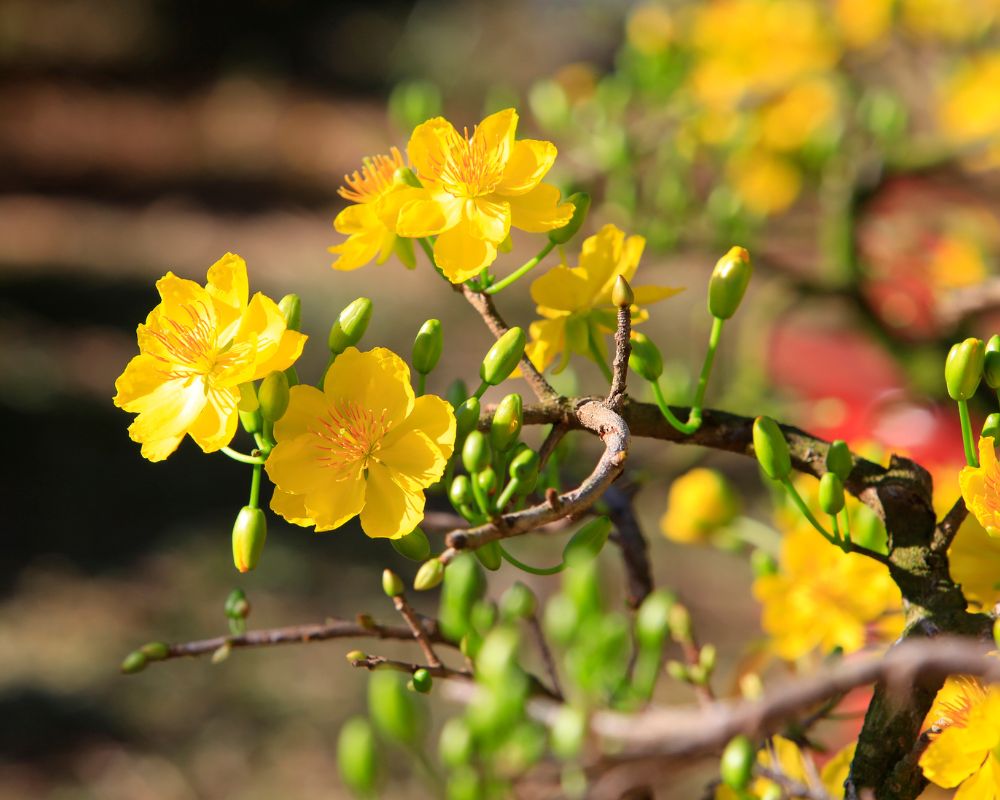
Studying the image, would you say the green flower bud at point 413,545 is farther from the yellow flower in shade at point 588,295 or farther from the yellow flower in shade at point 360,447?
the yellow flower in shade at point 588,295

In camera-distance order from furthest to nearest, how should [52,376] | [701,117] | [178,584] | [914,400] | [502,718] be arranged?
[52,376] < [178,584] < [914,400] < [701,117] < [502,718]

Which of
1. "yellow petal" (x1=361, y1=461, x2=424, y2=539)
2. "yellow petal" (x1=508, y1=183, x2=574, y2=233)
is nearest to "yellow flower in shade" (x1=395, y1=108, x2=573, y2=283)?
"yellow petal" (x1=508, y1=183, x2=574, y2=233)

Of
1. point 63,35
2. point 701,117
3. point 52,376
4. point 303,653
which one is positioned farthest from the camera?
point 63,35

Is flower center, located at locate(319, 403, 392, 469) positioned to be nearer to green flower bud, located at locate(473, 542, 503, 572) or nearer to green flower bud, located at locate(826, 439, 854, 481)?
green flower bud, located at locate(473, 542, 503, 572)

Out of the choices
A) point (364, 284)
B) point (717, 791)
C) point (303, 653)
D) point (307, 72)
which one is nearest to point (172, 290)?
point (717, 791)

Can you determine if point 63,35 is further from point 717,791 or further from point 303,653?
point 717,791

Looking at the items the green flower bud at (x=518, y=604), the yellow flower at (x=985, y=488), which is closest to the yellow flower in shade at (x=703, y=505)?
the green flower bud at (x=518, y=604)

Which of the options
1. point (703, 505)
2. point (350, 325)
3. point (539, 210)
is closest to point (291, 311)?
point (350, 325)
